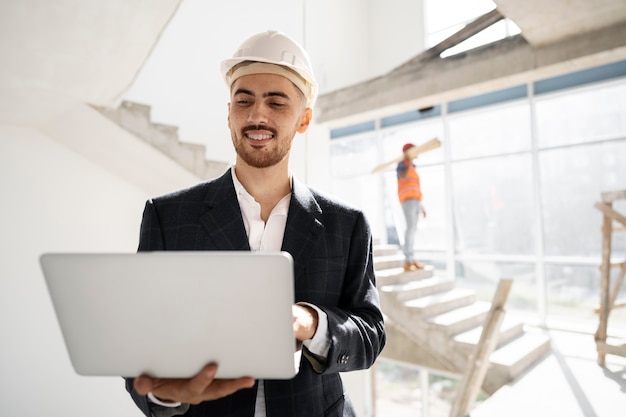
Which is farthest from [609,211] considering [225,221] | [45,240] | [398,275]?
[45,240]

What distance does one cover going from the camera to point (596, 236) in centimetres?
555

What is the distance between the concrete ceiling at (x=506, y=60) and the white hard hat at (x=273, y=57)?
255cm

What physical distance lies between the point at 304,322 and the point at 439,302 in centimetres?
391

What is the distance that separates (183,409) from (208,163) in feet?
10.5

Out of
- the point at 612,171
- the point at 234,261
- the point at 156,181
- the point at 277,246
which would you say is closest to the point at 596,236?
the point at 612,171

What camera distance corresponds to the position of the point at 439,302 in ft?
14.7

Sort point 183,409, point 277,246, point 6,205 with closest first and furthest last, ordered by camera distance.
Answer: point 183,409
point 277,246
point 6,205

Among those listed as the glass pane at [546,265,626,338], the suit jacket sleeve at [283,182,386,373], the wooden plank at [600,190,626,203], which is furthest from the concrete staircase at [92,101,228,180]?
the glass pane at [546,265,626,338]

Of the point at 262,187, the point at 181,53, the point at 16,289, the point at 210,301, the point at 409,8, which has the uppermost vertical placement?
the point at 409,8

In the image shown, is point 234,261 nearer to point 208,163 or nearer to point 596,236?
point 208,163

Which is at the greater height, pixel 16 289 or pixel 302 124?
pixel 302 124

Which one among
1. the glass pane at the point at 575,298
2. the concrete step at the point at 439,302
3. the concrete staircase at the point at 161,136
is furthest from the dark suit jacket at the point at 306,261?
the glass pane at the point at 575,298

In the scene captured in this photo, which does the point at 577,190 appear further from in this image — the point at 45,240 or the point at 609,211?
the point at 45,240

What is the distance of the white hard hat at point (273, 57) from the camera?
42.5 inches
